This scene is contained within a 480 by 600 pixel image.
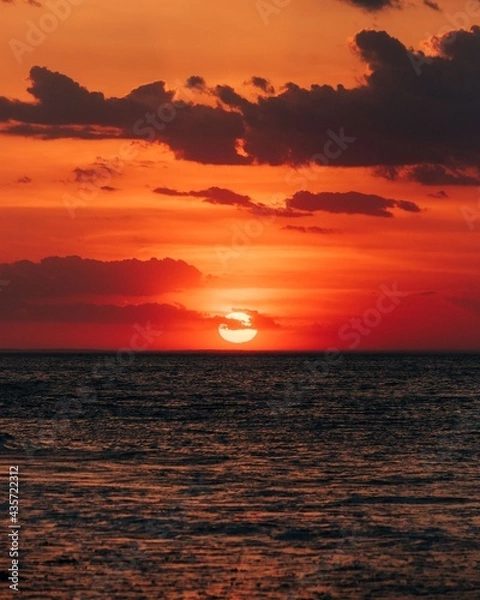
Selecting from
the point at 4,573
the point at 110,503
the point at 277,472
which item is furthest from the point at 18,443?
the point at 4,573

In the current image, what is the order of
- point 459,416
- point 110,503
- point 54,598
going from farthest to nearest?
point 459,416 < point 110,503 < point 54,598

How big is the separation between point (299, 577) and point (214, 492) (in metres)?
12.9

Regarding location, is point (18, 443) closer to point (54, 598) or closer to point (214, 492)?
point (214, 492)

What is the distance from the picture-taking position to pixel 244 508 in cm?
3403

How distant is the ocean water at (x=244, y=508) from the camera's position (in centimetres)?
2453

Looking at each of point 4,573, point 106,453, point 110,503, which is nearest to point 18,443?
point 106,453

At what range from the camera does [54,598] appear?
22672mm

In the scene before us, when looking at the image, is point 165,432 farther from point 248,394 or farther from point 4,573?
point 248,394

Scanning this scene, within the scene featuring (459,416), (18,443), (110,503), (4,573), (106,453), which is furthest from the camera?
(459,416)

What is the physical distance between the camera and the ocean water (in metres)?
24.5

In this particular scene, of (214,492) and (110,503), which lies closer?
(110,503)

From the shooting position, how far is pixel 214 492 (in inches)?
1481

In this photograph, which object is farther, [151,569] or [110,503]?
[110,503]

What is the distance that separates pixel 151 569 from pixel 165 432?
38.3 meters
